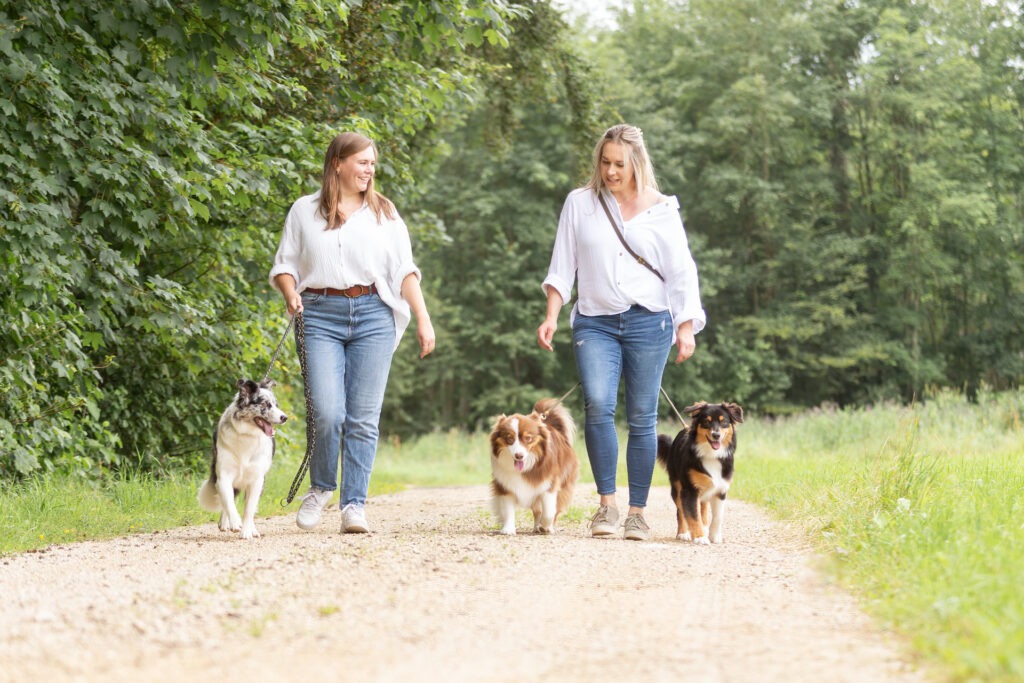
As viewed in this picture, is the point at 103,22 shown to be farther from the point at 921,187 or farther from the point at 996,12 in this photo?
the point at 996,12

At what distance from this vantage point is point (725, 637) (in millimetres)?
3586

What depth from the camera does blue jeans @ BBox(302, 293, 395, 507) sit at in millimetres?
6285

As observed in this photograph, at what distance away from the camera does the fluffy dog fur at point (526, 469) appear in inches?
259

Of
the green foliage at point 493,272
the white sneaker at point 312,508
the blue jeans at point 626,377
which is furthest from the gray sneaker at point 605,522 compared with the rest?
the green foliage at point 493,272

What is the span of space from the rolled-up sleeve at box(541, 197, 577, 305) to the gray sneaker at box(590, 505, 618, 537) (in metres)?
1.27

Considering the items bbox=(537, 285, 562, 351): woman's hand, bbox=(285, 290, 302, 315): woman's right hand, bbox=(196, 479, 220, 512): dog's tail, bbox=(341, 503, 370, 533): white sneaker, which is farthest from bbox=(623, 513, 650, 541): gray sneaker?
bbox=(196, 479, 220, 512): dog's tail

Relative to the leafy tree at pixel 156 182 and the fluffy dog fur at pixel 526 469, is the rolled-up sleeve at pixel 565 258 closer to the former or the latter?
the fluffy dog fur at pixel 526 469

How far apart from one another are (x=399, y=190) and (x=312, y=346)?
733cm

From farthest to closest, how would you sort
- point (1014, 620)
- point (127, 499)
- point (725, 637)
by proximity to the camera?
point (127, 499)
point (725, 637)
point (1014, 620)

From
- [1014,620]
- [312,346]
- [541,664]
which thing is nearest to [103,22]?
[312,346]

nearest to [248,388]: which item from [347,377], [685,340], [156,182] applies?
[347,377]

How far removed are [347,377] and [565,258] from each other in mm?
1469

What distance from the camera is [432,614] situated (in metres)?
3.96

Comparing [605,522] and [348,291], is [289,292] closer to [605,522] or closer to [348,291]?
[348,291]
